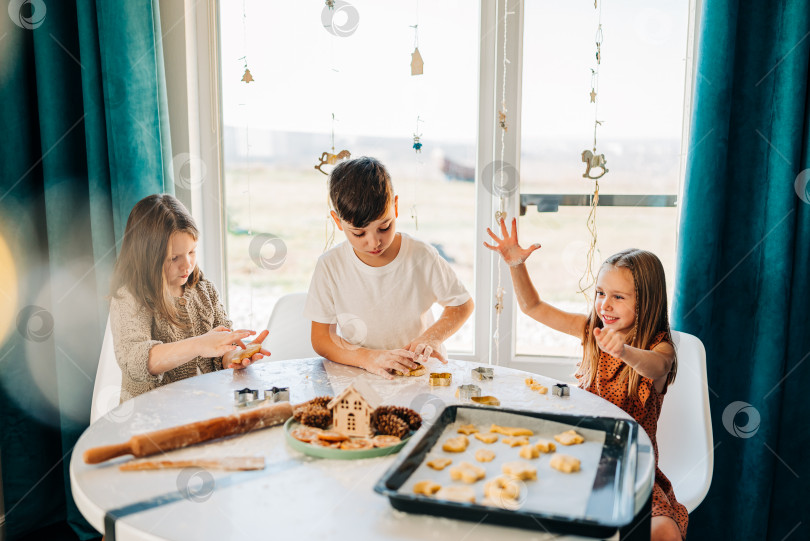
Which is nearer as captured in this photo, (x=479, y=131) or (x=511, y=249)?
(x=511, y=249)

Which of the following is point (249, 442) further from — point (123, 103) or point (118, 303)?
point (123, 103)

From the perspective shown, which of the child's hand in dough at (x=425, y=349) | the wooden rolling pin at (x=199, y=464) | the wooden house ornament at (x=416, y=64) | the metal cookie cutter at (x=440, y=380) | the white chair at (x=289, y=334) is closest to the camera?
the wooden rolling pin at (x=199, y=464)

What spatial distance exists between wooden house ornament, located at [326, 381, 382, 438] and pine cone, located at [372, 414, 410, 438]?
2cm

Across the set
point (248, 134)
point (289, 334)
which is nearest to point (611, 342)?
point (289, 334)

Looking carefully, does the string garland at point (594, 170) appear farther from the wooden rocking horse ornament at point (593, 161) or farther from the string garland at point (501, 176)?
the string garland at point (501, 176)

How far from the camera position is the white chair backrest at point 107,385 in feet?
5.51

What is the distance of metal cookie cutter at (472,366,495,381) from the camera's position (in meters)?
1.52

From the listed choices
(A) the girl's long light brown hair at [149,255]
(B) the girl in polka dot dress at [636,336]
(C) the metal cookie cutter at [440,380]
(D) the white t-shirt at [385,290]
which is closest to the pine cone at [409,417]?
(C) the metal cookie cutter at [440,380]

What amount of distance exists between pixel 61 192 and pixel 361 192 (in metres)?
1.19

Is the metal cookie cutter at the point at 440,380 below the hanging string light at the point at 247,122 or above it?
below

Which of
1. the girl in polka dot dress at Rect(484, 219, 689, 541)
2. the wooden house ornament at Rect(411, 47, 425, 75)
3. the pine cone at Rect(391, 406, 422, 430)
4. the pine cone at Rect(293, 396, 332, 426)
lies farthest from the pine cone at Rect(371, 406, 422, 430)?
the wooden house ornament at Rect(411, 47, 425, 75)

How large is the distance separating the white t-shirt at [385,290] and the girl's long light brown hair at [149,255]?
0.42 metres

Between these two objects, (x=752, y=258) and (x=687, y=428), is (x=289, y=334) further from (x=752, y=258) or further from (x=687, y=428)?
(x=752, y=258)

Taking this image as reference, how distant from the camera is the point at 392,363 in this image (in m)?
1.53
